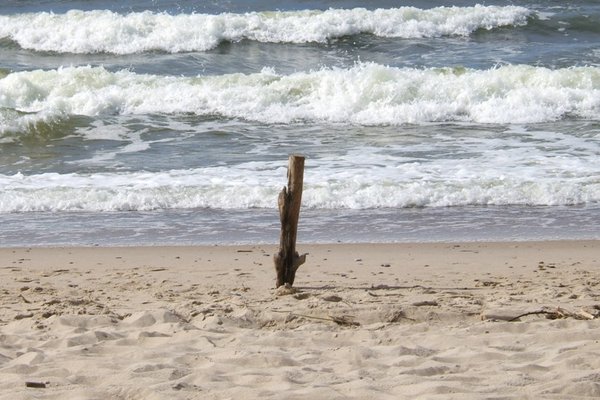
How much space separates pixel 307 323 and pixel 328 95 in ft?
32.9

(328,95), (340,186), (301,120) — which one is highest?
(328,95)

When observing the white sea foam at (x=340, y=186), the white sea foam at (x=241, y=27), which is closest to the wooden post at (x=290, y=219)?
the white sea foam at (x=340, y=186)

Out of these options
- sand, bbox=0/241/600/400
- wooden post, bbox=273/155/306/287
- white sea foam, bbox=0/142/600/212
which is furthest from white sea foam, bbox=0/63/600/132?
wooden post, bbox=273/155/306/287

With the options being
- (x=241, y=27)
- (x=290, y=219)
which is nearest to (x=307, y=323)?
(x=290, y=219)

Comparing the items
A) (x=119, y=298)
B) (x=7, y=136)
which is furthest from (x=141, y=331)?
(x=7, y=136)

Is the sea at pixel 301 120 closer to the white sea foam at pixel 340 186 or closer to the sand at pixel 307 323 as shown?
the white sea foam at pixel 340 186

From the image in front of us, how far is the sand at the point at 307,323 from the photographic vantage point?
4.36 metres

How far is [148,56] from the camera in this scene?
64.2 feet

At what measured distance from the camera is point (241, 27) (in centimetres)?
2081

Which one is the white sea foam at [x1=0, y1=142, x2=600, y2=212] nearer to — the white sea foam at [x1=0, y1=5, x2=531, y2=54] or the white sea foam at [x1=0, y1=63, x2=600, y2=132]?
the white sea foam at [x1=0, y1=63, x2=600, y2=132]

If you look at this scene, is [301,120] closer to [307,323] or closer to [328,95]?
[328,95]

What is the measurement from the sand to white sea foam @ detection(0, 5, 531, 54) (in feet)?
42.5

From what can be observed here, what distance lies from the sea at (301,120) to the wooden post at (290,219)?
1.79m

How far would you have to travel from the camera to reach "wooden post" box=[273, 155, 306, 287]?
6.15 m
